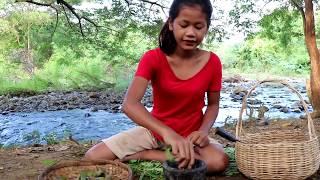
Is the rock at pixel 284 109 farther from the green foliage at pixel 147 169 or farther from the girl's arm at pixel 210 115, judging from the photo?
the green foliage at pixel 147 169

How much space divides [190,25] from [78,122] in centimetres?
544

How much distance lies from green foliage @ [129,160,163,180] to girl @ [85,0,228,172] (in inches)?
2.2

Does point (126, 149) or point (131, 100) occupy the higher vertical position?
point (131, 100)

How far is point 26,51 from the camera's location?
1625 cm

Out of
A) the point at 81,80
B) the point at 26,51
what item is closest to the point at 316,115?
the point at 81,80

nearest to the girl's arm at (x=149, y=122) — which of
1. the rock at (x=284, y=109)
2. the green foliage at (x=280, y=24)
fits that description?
the green foliage at (x=280, y=24)

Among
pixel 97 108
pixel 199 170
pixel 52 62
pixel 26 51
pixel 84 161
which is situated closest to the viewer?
pixel 199 170

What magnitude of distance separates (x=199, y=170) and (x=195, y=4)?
0.84 m

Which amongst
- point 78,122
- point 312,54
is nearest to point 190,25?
point 312,54

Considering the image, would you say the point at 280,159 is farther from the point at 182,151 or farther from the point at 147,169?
the point at 147,169

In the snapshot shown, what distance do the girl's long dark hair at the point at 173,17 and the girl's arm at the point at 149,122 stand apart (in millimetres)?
265

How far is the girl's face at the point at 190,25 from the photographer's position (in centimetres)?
202

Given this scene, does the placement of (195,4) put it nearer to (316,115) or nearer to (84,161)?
(84,161)

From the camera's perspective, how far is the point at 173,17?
83.4 inches
